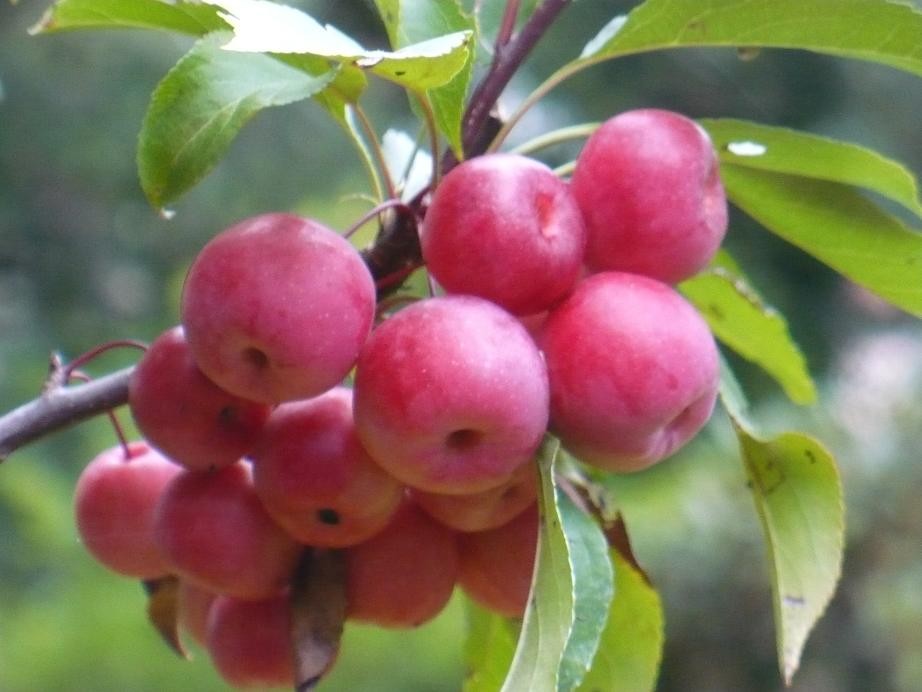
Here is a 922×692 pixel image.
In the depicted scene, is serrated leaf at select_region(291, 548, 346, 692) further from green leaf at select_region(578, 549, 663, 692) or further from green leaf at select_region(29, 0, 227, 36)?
green leaf at select_region(29, 0, 227, 36)

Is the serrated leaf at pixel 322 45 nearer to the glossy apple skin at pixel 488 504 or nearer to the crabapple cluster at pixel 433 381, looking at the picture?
the crabapple cluster at pixel 433 381

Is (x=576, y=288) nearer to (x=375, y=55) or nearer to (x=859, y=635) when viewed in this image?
(x=375, y=55)

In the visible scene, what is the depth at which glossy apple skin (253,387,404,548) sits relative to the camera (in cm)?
58

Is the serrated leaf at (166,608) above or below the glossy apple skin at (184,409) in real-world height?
below

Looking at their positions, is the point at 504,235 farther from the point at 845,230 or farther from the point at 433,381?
the point at 845,230

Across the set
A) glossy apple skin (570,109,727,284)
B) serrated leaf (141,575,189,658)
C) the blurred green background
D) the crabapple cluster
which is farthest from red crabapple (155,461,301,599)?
the blurred green background

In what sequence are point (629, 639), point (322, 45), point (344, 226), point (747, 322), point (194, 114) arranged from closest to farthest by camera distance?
point (322, 45) → point (194, 114) → point (629, 639) → point (747, 322) → point (344, 226)

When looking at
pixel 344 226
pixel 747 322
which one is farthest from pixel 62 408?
pixel 344 226

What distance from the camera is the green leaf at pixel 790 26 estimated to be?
0.63 metres

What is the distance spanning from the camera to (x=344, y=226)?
158cm

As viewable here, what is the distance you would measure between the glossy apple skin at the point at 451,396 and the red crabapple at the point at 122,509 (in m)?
0.20

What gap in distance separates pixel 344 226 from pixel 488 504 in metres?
1.02

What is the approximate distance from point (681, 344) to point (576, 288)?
0.19 feet

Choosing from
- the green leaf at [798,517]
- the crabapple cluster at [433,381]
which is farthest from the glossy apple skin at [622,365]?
the green leaf at [798,517]
